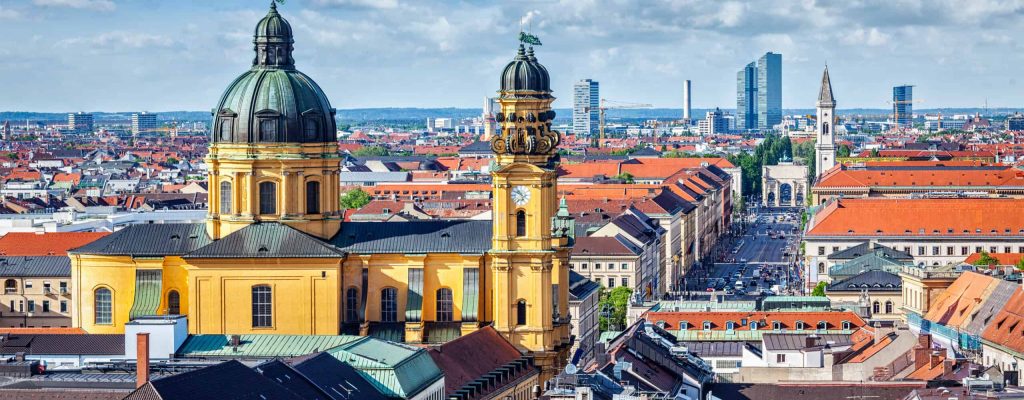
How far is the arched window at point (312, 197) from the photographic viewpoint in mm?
99312

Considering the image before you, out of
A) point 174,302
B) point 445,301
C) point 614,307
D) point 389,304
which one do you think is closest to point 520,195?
point 445,301

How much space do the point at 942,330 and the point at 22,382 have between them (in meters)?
55.7

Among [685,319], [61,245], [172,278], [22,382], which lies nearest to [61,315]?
[61,245]

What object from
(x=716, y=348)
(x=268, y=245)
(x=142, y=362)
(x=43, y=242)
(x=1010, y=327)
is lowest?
(x=716, y=348)

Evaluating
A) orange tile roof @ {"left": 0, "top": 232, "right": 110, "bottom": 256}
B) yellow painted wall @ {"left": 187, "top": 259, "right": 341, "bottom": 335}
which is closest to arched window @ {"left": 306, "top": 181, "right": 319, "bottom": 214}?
yellow painted wall @ {"left": 187, "top": 259, "right": 341, "bottom": 335}

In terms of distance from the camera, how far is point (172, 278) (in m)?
99.2

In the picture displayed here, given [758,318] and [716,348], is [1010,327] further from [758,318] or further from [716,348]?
[758,318]

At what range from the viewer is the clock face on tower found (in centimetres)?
9906

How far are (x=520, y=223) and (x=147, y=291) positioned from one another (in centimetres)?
1718

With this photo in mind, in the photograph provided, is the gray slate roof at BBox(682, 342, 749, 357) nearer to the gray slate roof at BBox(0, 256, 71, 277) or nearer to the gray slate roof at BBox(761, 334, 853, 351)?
the gray slate roof at BBox(761, 334, 853, 351)

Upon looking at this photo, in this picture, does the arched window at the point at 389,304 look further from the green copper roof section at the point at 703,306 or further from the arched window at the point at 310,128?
the green copper roof section at the point at 703,306

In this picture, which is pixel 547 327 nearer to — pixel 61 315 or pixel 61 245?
pixel 61 315

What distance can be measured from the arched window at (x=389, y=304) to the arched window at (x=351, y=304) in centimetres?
123

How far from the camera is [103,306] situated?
9956 cm
